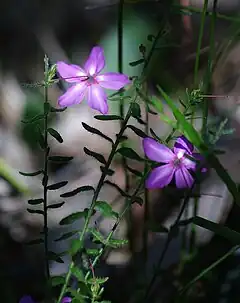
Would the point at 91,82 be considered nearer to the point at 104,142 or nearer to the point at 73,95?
the point at 73,95

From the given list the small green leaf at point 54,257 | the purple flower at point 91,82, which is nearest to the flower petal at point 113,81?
the purple flower at point 91,82

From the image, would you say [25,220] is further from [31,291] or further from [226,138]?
[226,138]

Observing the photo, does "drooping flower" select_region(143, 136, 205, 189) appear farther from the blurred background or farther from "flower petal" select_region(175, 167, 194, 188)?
the blurred background

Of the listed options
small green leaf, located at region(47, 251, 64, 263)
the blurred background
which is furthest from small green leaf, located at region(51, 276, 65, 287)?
the blurred background

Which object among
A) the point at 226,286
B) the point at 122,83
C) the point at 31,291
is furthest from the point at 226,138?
the point at 122,83

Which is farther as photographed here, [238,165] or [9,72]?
[9,72]

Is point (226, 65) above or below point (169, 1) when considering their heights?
below

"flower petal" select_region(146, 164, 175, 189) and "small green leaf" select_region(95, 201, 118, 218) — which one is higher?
"flower petal" select_region(146, 164, 175, 189)
